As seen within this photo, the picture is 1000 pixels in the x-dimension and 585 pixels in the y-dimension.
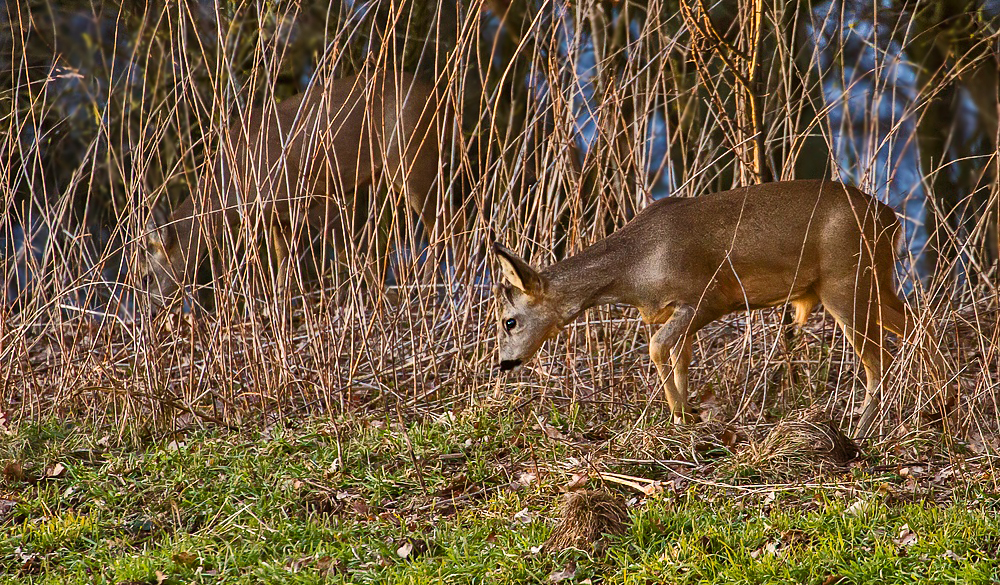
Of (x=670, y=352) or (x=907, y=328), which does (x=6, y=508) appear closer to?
(x=670, y=352)

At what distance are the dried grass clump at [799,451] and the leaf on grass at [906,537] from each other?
64 cm

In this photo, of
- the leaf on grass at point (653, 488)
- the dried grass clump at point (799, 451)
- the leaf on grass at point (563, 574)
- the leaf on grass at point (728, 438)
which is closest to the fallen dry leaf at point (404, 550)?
the leaf on grass at point (563, 574)

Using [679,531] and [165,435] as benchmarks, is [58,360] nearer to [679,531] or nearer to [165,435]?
[165,435]

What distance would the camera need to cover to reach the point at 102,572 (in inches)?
166

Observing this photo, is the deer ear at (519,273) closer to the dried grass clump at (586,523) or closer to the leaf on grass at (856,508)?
the dried grass clump at (586,523)

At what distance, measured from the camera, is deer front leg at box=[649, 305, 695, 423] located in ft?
17.5

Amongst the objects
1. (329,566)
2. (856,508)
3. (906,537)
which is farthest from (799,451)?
(329,566)

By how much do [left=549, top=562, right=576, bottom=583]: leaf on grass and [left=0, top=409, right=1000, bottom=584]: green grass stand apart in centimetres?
2

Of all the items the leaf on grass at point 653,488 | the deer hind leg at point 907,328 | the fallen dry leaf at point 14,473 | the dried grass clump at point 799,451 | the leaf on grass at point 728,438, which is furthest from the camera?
the deer hind leg at point 907,328

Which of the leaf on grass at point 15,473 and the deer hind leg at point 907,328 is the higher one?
the deer hind leg at point 907,328

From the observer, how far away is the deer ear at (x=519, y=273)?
5227mm

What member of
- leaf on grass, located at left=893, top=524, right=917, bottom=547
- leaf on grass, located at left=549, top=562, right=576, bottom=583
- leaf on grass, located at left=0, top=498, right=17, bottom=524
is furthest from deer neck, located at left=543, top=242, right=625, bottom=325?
leaf on grass, located at left=0, top=498, right=17, bottom=524

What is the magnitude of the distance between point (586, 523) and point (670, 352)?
1.45 meters

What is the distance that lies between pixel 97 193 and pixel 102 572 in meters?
6.94
